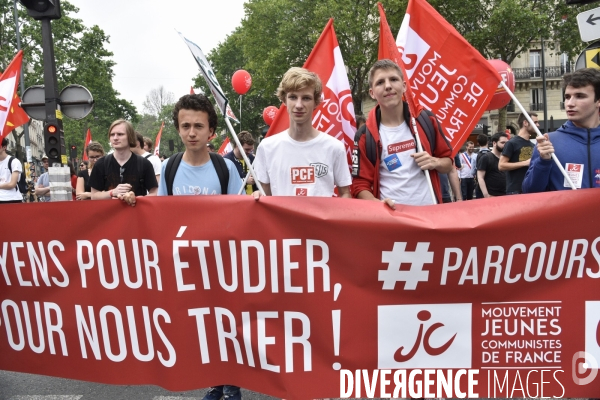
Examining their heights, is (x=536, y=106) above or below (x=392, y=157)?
above

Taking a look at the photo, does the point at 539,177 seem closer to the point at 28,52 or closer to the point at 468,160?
the point at 468,160

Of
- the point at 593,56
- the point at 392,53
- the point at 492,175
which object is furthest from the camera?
the point at 492,175

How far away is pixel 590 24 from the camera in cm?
622

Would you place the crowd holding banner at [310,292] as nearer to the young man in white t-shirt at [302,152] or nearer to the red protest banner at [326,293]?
the red protest banner at [326,293]

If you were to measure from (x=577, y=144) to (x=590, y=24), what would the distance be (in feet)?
11.3

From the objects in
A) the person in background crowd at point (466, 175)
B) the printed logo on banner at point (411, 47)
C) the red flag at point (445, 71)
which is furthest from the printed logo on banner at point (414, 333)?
the person in background crowd at point (466, 175)

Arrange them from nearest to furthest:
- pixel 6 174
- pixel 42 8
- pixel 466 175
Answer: pixel 6 174 → pixel 42 8 → pixel 466 175

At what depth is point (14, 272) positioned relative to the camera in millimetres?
3336

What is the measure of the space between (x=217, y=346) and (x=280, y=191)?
992 millimetres

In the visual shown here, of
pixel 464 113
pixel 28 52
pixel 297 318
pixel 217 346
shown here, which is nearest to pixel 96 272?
pixel 217 346

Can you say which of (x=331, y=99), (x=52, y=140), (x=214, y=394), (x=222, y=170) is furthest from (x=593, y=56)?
(x=52, y=140)

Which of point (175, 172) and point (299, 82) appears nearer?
point (299, 82)

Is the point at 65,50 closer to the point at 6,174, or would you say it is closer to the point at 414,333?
the point at 6,174

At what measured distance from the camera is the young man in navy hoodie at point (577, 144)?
11.2ft
